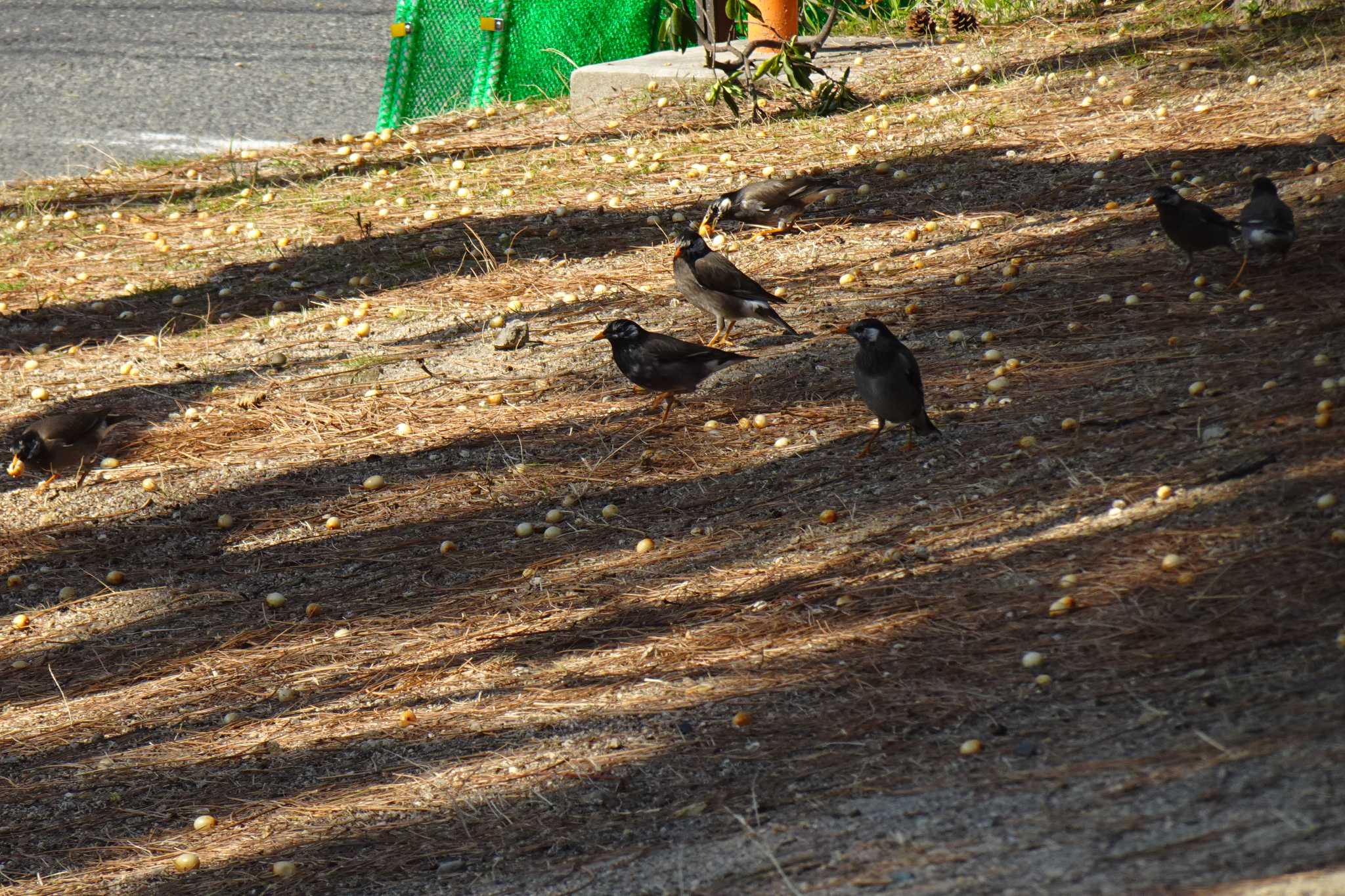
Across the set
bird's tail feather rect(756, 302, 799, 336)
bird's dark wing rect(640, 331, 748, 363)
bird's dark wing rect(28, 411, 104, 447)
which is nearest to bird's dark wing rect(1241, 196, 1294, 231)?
bird's tail feather rect(756, 302, 799, 336)

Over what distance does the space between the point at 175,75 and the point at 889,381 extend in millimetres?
12586

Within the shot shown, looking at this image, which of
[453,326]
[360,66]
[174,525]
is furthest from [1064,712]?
[360,66]

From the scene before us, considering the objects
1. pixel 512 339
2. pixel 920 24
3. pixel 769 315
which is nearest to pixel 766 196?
pixel 769 315

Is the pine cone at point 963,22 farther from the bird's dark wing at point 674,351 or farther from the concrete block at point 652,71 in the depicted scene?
the bird's dark wing at point 674,351

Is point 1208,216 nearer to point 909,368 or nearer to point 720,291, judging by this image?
point 909,368

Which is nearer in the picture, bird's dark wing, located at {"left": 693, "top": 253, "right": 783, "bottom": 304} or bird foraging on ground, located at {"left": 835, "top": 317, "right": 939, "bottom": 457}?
bird foraging on ground, located at {"left": 835, "top": 317, "right": 939, "bottom": 457}

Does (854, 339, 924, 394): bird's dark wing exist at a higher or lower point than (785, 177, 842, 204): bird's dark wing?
lower

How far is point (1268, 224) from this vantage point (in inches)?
249

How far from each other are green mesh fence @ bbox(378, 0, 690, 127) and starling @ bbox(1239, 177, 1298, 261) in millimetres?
8148

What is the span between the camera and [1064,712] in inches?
153

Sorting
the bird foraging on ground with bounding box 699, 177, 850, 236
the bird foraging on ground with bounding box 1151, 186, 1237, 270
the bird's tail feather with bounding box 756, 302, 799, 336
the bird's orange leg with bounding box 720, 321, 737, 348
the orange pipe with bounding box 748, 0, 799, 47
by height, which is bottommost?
the bird's orange leg with bounding box 720, 321, 737, 348

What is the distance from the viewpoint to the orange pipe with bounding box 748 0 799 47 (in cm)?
1214

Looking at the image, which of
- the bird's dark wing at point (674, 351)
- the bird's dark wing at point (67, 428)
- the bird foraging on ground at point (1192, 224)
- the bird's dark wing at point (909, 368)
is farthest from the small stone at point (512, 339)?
the bird foraging on ground at point (1192, 224)

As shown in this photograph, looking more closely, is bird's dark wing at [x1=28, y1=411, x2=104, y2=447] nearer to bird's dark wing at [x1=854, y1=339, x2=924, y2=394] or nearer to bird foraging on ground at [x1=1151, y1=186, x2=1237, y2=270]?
bird's dark wing at [x1=854, y1=339, x2=924, y2=394]
